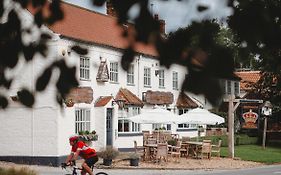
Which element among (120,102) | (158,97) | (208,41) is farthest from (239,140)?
(208,41)

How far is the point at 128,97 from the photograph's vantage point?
1201 inches

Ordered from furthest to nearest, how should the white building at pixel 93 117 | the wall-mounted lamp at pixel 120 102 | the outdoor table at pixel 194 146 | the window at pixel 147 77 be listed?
the window at pixel 147 77
the wall-mounted lamp at pixel 120 102
the outdoor table at pixel 194 146
the white building at pixel 93 117

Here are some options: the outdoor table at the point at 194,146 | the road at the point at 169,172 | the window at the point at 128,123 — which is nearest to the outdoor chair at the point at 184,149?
the outdoor table at the point at 194,146

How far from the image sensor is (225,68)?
92.4 inches

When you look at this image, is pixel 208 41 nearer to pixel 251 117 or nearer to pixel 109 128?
pixel 109 128

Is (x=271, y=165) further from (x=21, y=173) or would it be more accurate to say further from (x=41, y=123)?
(x=21, y=173)

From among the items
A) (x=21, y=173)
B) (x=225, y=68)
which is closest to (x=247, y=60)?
(x=225, y=68)

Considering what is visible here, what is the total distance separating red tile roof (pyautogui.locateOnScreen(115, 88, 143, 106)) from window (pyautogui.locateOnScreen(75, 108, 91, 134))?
Answer: 2614mm

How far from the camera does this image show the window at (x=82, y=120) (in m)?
27.1

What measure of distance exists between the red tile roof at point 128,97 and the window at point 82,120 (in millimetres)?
2614

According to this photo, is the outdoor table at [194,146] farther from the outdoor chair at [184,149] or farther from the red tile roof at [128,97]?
the red tile roof at [128,97]

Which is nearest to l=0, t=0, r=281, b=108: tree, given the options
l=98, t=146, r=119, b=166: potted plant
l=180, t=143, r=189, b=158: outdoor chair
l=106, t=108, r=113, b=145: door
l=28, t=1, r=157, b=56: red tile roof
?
l=28, t=1, r=157, b=56: red tile roof

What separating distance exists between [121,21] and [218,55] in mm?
631

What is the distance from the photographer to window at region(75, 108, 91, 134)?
27125mm
